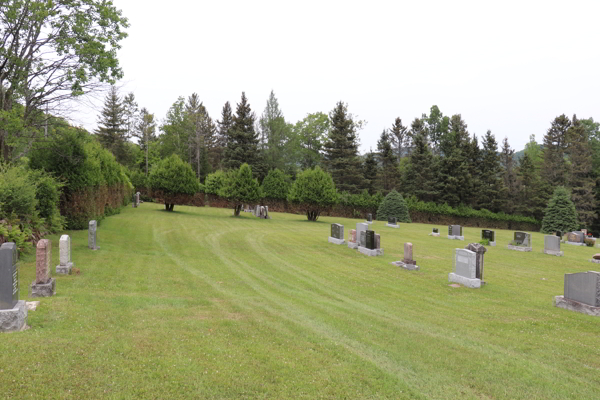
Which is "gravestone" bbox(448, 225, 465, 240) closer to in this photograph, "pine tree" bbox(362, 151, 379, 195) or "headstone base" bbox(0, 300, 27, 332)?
"headstone base" bbox(0, 300, 27, 332)

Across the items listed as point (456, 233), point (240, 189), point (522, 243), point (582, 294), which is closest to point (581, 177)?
point (456, 233)

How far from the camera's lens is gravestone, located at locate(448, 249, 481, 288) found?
11711 mm

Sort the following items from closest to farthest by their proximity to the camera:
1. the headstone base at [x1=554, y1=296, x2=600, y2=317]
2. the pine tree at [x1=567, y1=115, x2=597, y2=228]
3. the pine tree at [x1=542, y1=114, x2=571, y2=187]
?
1. the headstone base at [x1=554, y1=296, x2=600, y2=317]
2. the pine tree at [x1=567, y1=115, x2=597, y2=228]
3. the pine tree at [x1=542, y1=114, x2=571, y2=187]

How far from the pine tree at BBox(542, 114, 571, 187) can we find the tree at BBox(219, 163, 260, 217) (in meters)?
45.4

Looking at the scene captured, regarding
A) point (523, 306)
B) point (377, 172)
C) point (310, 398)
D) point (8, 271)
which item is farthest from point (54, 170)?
point (377, 172)

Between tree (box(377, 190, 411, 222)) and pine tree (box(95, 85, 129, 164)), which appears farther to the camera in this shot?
pine tree (box(95, 85, 129, 164))

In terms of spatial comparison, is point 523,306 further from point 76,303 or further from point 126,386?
point 76,303

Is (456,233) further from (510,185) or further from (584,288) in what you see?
(510,185)

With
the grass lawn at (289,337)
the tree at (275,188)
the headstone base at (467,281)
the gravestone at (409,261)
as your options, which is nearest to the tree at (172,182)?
the tree at (275,188)

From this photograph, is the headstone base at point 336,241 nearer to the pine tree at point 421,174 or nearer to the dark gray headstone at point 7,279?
the dark gray headstone at point 7,279

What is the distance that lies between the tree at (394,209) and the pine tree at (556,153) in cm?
2650

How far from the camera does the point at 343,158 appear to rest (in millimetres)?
→ 55250

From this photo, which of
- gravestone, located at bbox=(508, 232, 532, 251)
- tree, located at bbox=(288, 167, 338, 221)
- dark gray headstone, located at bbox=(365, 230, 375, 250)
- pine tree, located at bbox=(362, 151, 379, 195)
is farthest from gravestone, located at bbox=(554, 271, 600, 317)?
pine tree, located at bbox=(362, 151, 379, 195)

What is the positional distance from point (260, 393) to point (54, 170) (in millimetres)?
17517
